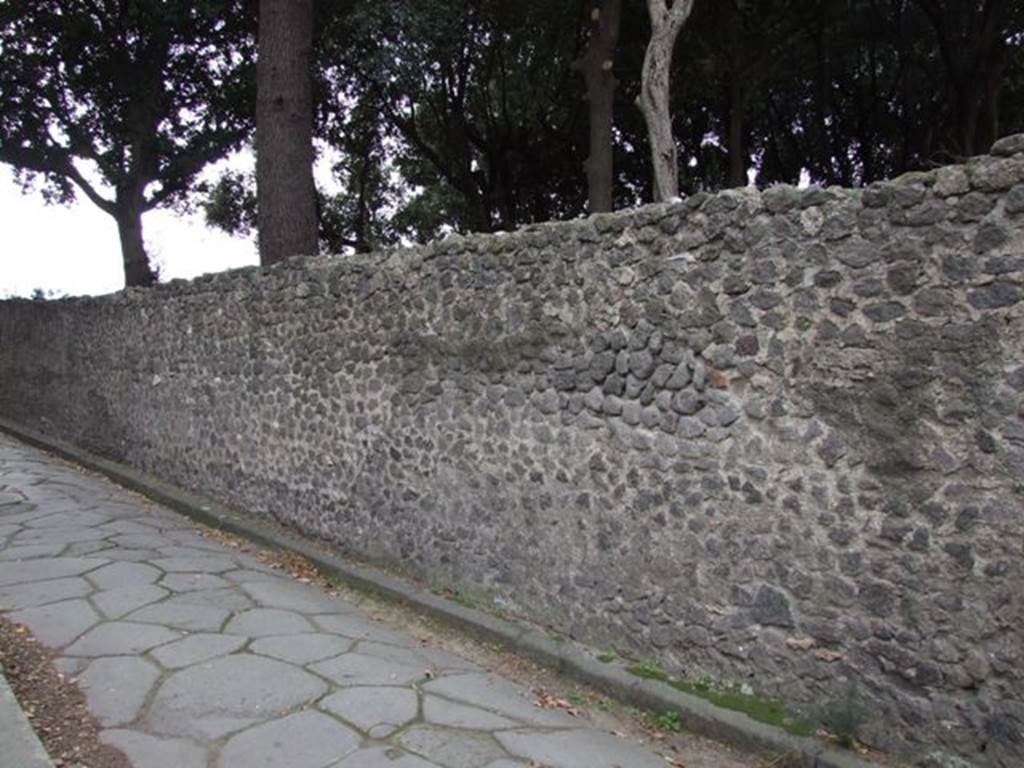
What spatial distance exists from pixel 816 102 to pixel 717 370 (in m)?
17.5

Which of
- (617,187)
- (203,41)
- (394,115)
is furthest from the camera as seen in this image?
(617,187)

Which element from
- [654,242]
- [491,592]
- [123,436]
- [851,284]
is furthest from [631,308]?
[123,436]

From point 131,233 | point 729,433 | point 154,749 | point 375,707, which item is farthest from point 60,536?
point 131,233

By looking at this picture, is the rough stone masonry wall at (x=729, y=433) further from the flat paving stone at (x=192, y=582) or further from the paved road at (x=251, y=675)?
the flat paving stone at (x=192, y=582)

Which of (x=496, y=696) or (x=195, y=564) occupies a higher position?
(x=195, y=564)

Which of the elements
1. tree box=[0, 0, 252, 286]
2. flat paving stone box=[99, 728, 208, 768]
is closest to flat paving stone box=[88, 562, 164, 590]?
flat paving stone box=[99, 728, 208, 768]

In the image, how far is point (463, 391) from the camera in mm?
5852

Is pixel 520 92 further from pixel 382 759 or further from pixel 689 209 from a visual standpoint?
pixel 382 759

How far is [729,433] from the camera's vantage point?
14.1ft

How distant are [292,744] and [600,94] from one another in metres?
9.75

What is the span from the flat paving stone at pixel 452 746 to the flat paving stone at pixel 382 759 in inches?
2.1

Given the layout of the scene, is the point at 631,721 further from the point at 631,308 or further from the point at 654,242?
the point at 654,242

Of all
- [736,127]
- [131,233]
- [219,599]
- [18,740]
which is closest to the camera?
[18,740]

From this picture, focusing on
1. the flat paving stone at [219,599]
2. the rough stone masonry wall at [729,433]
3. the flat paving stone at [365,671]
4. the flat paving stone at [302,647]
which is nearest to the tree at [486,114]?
the rough stone masonry wall at [729,433]
